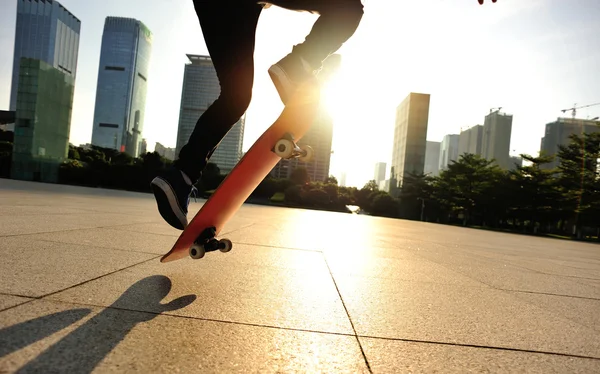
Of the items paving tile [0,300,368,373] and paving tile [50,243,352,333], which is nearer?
paving tile [0,300,368,373]

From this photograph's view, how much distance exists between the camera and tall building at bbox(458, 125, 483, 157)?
433ft

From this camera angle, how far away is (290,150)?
6.47ft

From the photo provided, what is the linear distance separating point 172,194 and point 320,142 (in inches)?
2968

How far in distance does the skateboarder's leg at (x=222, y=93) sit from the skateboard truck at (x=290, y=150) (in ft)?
1.29

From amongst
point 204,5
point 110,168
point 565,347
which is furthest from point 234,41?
point 110,168

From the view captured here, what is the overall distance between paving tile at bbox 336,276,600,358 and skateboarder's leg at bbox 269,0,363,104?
44.9 inches

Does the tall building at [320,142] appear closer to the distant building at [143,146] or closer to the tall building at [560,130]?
the tall building at [560,130]

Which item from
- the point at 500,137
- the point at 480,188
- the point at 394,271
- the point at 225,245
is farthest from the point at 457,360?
the point at 500,137

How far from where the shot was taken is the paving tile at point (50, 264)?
4.78 feet

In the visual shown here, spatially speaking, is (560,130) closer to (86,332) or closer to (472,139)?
(472,139)

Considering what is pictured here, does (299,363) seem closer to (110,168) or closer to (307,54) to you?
(307,54)

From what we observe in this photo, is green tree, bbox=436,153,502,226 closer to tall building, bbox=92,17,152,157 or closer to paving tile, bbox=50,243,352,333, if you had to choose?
paving tile, bbox=50,243,352,333

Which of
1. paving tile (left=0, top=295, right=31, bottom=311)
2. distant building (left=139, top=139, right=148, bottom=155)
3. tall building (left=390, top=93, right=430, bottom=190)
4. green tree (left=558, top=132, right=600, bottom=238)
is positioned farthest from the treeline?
distant building (left=139, top=139, right=148, bottom=155)

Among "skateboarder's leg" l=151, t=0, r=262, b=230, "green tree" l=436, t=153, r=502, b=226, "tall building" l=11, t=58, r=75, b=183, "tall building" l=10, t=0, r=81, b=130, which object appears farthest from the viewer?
"tall building" l=10, t=0, r=81, b=130
